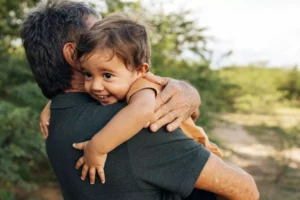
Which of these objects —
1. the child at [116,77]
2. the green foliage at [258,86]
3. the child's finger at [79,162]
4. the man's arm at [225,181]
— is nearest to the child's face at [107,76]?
the child at [116,77]

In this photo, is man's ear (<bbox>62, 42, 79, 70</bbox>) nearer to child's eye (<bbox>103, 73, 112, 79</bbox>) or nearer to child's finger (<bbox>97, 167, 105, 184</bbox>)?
child's eye (<bbox>103, 73, 112, 79</bbox>)

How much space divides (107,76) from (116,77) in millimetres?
35

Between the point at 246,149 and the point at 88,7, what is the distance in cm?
785

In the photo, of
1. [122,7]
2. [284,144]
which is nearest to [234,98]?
[284,144]

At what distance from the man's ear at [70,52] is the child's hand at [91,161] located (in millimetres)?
319

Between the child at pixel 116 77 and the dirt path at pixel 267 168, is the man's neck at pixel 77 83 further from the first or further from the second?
the dirt path at pixel 267 168

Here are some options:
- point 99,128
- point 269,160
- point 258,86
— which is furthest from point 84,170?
point 258,86

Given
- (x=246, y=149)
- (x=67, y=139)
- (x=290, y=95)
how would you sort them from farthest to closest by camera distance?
(x=290, y=95) < (x=246, y=149) < (x=67, y=139)

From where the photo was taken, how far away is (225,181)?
1.61 metres

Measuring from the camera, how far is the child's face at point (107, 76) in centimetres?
161

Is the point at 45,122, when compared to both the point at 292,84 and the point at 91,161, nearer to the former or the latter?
the point at 91,161

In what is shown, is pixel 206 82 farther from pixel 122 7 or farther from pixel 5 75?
pixel 5 75

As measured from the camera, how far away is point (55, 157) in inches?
67.6

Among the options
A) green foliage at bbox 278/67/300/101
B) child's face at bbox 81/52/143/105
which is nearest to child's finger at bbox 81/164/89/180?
child's face at bbox 81/52/143/105
